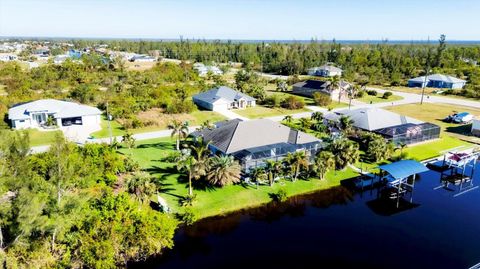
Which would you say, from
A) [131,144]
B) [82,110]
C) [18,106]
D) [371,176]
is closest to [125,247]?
[131,144]

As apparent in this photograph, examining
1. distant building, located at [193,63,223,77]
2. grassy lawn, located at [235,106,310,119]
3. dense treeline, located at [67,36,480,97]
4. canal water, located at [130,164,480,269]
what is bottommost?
canal water, located at [130,164,480,269]

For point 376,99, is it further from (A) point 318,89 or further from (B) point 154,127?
(B) point 154,127

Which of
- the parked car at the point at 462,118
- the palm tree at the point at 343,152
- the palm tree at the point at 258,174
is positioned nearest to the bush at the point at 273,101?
the parked car at the point at 462,118

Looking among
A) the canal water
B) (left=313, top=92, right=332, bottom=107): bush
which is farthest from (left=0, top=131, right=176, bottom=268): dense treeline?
(left=313, top=92, right=332, bottom=107): bush

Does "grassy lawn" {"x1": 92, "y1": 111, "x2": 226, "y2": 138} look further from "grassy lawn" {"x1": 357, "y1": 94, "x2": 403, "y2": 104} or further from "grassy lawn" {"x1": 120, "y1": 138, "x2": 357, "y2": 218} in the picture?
"grassy lawn" {"x1": 357, "y1": 94, "x2": 403, "y2": 104}

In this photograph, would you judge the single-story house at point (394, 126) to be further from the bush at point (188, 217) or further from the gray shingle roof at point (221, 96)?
the bush at point (188, 217)
